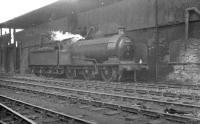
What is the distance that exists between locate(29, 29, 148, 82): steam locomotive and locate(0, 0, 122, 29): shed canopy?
529 cm

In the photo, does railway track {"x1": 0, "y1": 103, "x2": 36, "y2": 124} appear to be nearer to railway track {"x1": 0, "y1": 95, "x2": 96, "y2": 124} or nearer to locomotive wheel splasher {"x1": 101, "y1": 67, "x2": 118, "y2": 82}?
railway track {"x1": 0, "y1": 95, "x2": 96, "y2": 124}

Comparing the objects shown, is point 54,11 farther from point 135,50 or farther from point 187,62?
point 187,62

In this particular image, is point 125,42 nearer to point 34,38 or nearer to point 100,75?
point 100,75

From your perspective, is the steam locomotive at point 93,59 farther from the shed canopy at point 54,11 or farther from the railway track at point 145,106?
the shed canopy at point 54,11

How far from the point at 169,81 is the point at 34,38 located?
23758mm

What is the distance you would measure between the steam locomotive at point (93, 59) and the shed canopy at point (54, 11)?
5293mm

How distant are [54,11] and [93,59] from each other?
1419 centimetres

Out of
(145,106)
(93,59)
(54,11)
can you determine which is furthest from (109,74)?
(54,11)

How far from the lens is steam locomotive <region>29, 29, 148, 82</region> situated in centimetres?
1638

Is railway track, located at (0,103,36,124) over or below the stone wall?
below

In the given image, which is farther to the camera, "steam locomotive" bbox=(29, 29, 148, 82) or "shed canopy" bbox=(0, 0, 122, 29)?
"shed canopy" bbox=(0, 0, 122, 29)

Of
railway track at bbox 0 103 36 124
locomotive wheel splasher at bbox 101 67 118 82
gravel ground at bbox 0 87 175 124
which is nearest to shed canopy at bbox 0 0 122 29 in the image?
locomotive wheel splasher at bbox 101 67 118 82

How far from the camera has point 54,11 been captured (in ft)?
101

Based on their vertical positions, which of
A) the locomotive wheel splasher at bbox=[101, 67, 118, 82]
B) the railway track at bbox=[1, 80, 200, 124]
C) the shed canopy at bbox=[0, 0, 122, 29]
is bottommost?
the railway track at bbox=[1, 80, 200, 124]
